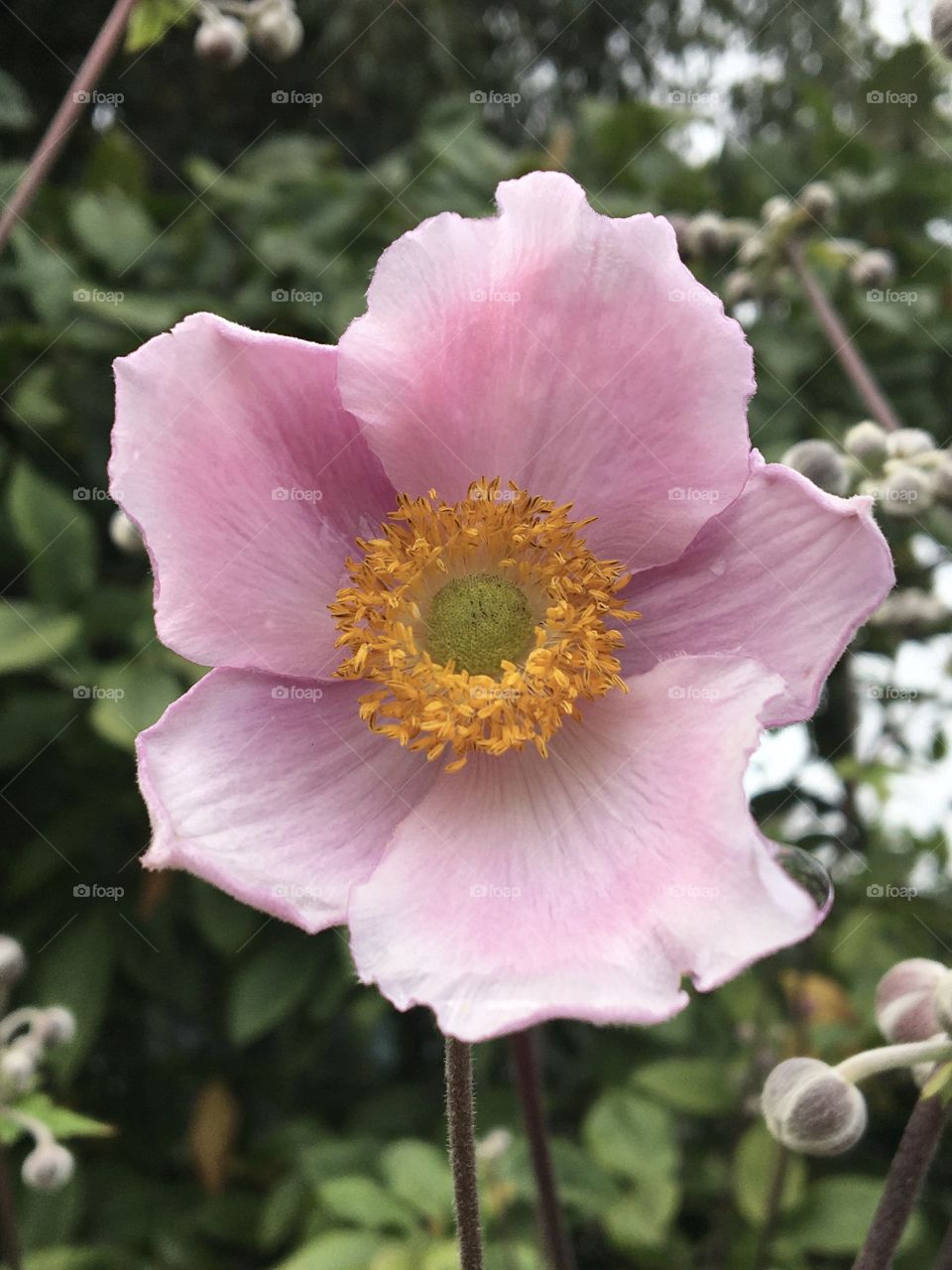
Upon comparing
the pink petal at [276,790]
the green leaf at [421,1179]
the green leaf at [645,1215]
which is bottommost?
the green leaf at [645,1215]

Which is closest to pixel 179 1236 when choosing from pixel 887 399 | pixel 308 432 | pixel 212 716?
pixel 212 716

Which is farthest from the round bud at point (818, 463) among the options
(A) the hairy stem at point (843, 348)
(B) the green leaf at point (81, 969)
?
(B) the green leaf at point (81, 969)

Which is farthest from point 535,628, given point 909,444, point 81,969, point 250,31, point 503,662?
point 81,969

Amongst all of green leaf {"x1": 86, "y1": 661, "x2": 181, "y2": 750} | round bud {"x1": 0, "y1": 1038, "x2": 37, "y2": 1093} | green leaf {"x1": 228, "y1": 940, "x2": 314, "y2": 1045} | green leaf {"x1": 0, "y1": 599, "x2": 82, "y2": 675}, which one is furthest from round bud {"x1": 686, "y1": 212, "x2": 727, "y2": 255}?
round bud {"x1": 0, "y1": 1038, "x2": 37, "y2": 1093}

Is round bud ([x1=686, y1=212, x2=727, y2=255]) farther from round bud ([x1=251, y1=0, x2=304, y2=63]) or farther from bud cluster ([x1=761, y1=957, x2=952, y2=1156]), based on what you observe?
bud cluster ([x1=761, y1=957, x2=952, y2=1156])

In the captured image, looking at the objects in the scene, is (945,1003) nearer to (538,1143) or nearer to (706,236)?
(538,1143)

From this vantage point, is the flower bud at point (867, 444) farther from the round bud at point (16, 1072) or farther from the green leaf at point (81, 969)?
the green leaf at point (81, 969)
